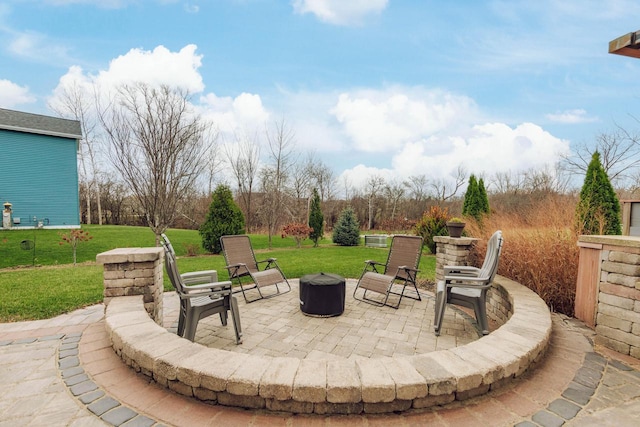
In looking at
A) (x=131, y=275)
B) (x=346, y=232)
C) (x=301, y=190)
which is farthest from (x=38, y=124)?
(x=131, y=275)

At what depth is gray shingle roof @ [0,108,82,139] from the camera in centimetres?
1375

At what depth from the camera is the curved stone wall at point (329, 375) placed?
1.55 meters

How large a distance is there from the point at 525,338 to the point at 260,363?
1.89m

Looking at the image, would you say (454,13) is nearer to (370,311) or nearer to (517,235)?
(517,235)

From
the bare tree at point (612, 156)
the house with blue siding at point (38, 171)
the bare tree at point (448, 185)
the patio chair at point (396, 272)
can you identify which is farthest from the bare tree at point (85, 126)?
the bare tree at point (612, 156)

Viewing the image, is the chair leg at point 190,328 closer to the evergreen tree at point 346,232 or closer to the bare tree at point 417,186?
the evergreen tree at point 346,232

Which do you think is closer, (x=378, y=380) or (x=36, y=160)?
(x=378, y=380)

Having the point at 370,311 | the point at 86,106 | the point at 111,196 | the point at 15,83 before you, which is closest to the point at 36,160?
the point at 15,83

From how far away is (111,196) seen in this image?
889 inches

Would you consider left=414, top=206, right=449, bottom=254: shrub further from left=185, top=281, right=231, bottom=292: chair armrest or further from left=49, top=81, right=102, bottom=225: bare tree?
left=49, top=81, right=102, bottom=225: bare tree

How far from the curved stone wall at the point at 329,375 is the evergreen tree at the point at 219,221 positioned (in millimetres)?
8437

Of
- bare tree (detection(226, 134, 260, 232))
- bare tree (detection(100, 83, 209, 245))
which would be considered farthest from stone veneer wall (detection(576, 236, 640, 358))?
bare tree (detection(226, 134, 260, 232))

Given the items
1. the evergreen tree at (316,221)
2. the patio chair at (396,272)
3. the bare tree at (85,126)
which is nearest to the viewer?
the patio chair at (396,272)

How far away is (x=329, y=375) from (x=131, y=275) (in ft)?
7.91
